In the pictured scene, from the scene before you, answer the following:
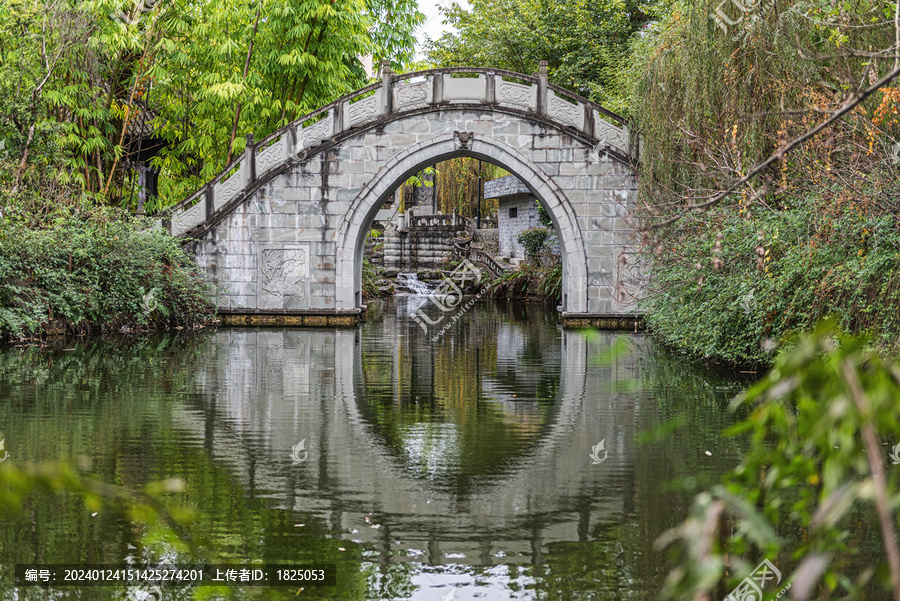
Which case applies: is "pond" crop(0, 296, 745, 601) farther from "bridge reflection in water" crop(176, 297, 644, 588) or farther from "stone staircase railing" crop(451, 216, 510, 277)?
"stone staircase railing" crop(451, 216, 510, 277)

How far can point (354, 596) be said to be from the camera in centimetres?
339

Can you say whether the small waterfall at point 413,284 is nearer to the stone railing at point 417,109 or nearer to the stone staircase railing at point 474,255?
the stone staircase railing at point 474,255

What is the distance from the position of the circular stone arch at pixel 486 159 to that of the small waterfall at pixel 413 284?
14.3 metres

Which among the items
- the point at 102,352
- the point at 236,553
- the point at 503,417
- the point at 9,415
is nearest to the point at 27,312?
the point at 102,352

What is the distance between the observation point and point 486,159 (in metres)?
15.5

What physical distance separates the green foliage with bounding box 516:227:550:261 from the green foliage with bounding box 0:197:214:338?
1638cm

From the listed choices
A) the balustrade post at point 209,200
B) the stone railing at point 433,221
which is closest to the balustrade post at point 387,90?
the balustrade post at point 209,200

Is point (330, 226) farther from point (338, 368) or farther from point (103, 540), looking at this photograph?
point (103, 540)

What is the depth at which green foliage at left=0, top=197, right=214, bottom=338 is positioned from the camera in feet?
38.0

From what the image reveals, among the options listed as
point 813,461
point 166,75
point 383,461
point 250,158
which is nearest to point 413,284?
point 166,75

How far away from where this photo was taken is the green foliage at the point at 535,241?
29.8m

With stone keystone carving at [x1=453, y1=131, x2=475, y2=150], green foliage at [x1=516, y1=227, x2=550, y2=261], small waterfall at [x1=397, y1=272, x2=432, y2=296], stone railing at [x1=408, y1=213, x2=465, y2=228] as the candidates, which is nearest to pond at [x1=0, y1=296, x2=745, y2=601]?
stone keystone carving at [x1=453, y1=131, x2=475, y2=150]

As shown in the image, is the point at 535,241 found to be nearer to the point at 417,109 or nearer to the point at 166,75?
the point at 417,109

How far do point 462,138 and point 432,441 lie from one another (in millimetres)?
9861
